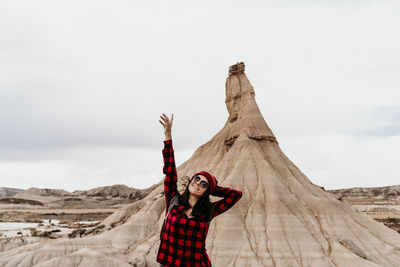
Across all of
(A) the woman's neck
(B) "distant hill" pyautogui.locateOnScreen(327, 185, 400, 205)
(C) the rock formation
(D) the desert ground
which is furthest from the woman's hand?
(B) "distant hill" pyautogui.locateOnScreen(327, 185, 400, 205)

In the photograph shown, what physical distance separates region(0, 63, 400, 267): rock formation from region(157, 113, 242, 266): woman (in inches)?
790

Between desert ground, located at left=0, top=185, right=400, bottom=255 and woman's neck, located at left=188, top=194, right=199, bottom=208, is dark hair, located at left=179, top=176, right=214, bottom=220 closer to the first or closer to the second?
woman's neck, located at left=188, top=194, right=199, bottom=208

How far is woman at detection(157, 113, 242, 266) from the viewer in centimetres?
454

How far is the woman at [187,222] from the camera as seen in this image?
179 inches

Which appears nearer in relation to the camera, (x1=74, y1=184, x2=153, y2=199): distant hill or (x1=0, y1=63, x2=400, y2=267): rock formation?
(x1=0, y1=63, x2=400, y2=267): rock formation

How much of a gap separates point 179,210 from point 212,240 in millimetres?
22909

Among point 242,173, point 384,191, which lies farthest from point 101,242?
point 384,191

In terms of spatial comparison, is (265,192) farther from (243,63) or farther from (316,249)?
(243,63)

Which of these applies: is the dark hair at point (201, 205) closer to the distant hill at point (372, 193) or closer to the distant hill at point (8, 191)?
the distant hill at point (372, 193)

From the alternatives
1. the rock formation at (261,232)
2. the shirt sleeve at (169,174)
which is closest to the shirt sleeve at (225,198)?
the shirt sleeve at (169,174)

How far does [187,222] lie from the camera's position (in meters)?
4.54

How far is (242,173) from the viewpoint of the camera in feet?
103

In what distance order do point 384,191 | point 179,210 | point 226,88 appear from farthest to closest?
1. point 384,191
2. point 226,88
3. point 179,210

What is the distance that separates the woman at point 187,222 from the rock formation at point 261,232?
2008cm
